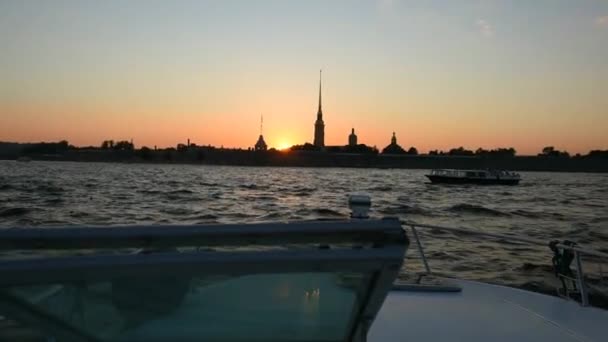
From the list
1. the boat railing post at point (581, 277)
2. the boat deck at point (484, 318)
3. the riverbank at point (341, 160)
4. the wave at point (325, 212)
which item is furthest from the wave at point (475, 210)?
the riverbank at point (341, 160)

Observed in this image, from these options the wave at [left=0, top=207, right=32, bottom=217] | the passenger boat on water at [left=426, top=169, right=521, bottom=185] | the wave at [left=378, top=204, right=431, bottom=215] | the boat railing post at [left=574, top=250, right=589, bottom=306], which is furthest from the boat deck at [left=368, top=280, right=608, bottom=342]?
the passenger boat on water at [left=426, top=169, right=521, bottom=185]

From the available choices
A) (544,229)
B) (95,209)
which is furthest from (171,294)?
(95,209)

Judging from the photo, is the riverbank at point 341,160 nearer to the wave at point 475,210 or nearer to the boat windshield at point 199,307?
the wave at point 475,210

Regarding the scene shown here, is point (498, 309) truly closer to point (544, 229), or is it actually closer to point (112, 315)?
point (112, 315)

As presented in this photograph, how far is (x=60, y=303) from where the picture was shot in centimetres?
144

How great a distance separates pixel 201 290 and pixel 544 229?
66.5ft

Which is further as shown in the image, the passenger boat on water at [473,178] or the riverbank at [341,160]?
the riverbank at [341,160]

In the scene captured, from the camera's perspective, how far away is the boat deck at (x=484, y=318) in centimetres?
297

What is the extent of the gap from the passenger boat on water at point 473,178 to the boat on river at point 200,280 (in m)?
58.4

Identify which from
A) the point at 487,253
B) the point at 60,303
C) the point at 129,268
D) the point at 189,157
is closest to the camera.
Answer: the point at 129,268

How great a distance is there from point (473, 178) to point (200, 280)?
59108mm

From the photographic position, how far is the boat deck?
2.97 metres

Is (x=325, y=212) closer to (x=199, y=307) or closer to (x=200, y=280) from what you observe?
(x=199, y=307)

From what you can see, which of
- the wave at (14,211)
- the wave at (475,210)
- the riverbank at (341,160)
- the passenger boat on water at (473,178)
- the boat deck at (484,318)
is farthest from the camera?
the riverbank at (341,160)
